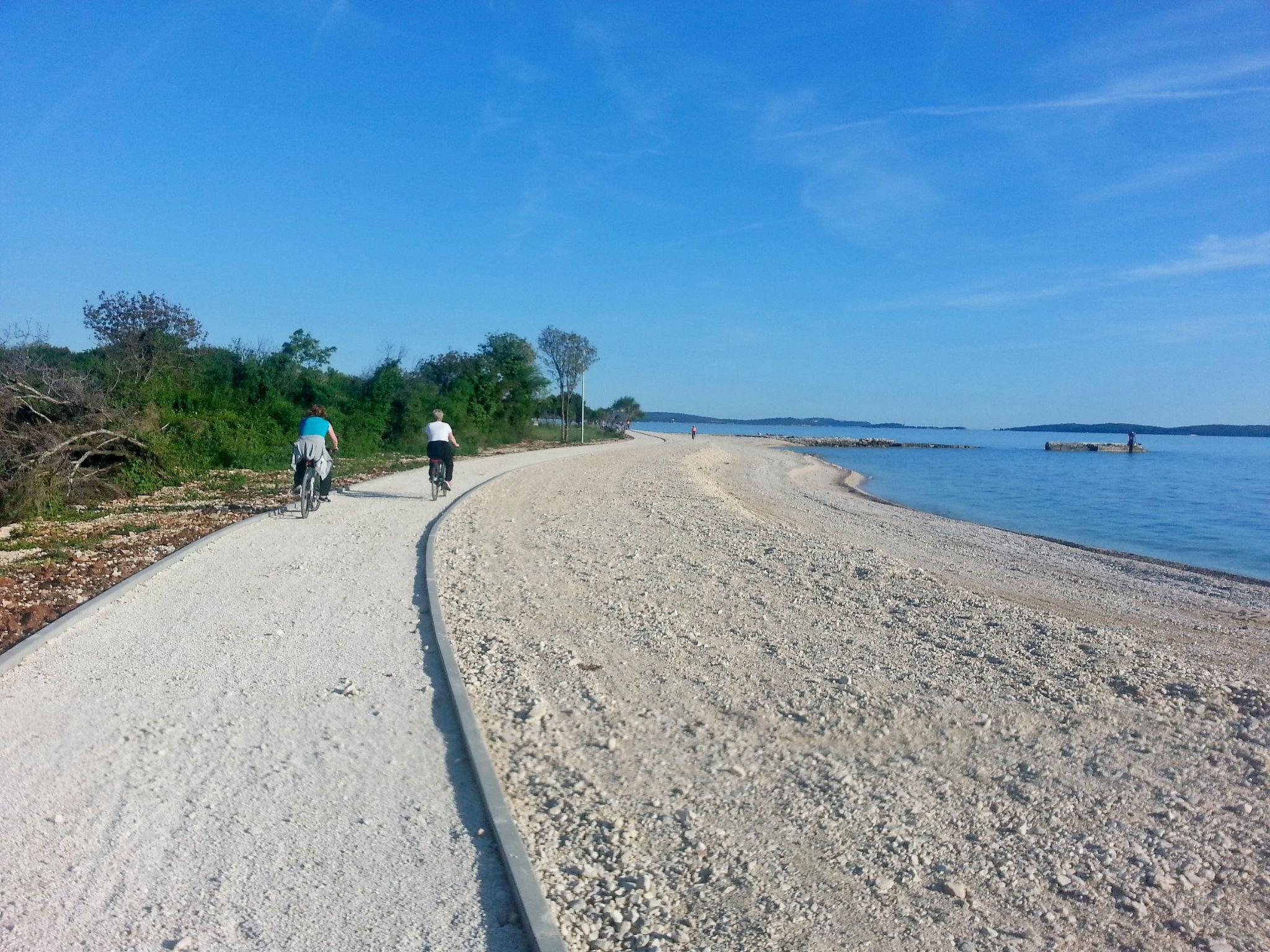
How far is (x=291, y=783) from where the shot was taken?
4469 mm

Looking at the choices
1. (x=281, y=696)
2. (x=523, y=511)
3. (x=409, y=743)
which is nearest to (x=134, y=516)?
(x=523, y=511)

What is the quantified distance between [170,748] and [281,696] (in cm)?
93

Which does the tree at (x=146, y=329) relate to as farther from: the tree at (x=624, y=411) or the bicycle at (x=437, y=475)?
the tree at (x=624, y=411)

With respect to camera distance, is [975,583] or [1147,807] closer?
[1147,807]

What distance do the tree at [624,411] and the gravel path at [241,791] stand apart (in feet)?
213

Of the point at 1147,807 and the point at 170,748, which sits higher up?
the point at 170,748

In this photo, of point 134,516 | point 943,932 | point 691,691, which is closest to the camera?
point 943,932

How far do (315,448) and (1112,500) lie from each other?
97.4 ft

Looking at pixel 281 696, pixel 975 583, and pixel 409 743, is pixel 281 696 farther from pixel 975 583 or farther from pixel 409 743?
pixel 975 583

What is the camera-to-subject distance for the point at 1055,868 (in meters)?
4.00

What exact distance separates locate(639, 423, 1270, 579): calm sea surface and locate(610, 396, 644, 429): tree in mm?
17433

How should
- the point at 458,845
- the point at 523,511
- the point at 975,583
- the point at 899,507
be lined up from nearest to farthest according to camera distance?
the point at 458,845 < the point at 975,583 < the point at 523,511 < the point at 899,507

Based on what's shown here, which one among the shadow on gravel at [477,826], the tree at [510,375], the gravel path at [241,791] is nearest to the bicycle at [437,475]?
the gravel path at [241,791]

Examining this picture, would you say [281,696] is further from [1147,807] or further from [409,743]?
[1147,807]
